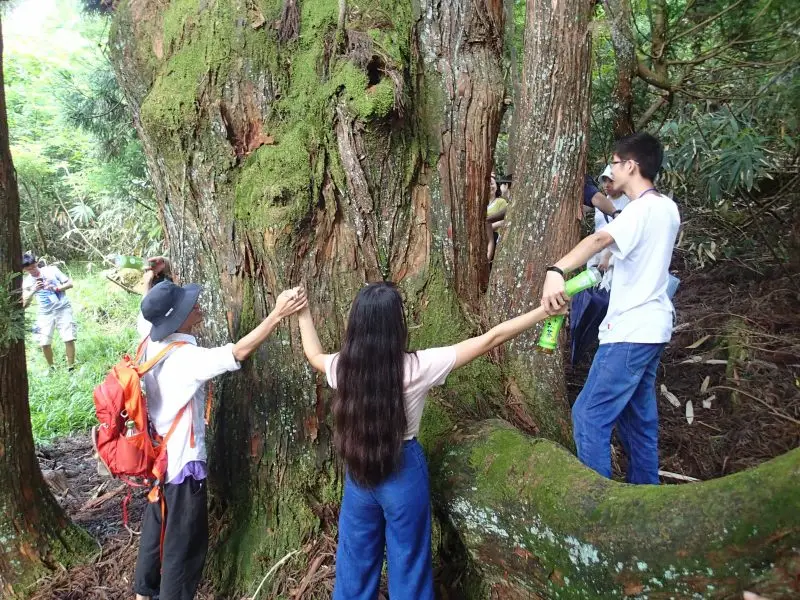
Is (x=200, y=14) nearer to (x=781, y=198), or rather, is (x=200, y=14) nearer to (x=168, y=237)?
(x=168, y=237)

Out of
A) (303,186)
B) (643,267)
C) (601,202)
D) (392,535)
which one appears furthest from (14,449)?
(601,202)

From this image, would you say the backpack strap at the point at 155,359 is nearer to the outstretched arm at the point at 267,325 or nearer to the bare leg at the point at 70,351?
the outstretched arm at the point at 267,325

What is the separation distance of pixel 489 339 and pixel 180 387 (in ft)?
4.94

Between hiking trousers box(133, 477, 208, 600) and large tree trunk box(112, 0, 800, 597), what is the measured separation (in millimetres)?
385

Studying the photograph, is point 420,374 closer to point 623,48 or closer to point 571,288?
point 571,288

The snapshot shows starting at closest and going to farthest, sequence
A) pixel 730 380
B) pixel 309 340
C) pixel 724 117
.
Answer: pixel 309 340
pixel 730 380
pixel 724 117

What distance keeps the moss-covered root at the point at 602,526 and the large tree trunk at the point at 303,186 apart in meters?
0.31

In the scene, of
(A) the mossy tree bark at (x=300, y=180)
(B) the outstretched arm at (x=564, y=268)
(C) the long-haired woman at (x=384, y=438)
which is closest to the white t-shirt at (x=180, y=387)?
(A) the mossy tree bark at (x=300, y=180)

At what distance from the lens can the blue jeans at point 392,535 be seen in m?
2.63

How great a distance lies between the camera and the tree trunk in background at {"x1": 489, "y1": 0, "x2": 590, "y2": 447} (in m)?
3.92

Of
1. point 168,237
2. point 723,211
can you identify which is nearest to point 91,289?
point 168,237

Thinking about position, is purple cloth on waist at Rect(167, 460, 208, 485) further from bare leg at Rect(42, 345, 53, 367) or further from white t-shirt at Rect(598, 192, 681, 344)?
bare leg at Rect(42, 345, 53, 367)

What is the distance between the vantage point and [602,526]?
229cm

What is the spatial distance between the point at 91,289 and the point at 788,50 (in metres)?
13.1
